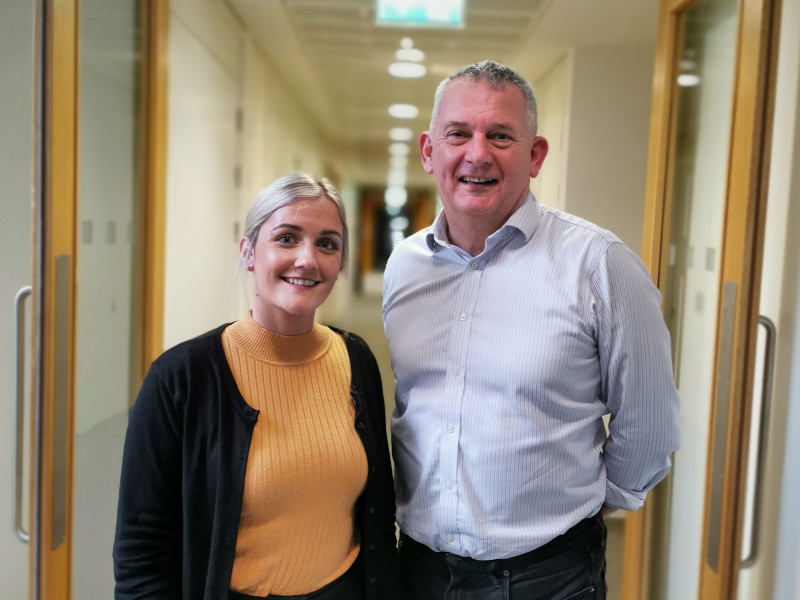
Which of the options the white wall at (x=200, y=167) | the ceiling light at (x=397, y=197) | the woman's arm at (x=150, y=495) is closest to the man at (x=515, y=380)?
the woman's arm at (x=150, y=495)

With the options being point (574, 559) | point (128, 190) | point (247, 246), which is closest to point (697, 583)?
point (574, 559)

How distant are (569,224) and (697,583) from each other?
1.32m

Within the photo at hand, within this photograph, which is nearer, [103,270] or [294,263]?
[294,263]

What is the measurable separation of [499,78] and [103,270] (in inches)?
57.0

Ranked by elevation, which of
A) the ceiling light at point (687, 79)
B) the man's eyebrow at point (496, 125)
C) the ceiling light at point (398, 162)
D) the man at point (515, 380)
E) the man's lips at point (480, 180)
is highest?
the ceiling light at point (687, 79)

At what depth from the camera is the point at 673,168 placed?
2.34 metres

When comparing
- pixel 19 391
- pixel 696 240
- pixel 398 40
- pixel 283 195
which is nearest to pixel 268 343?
pixel 283 195

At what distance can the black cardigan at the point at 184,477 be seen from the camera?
128cm

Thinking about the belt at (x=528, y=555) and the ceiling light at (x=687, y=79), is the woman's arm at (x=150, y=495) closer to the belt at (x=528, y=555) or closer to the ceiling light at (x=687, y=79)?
the belt at (x=528, y=555)

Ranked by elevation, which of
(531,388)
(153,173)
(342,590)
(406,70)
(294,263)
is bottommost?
(342,590)

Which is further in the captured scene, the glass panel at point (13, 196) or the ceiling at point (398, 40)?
the ceiling at point (398, 40)

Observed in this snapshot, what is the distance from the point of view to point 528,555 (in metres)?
1.44

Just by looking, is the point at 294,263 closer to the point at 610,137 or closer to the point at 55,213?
the point at 55,213

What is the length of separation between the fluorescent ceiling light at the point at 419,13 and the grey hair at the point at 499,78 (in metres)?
1.21
